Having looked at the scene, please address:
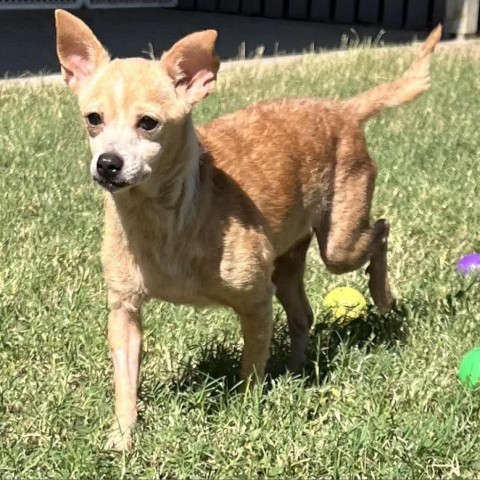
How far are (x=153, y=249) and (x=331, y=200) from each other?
123 cm

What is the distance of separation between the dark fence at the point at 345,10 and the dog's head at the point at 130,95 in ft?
41.7

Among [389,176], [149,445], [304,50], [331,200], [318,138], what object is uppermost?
[318,138]

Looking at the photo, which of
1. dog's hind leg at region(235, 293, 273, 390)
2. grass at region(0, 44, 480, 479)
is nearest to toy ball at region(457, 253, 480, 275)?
grass at region(0, 44, 480, 479)

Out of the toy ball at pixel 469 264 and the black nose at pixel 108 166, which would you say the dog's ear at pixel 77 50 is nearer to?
the black nose at pixel 108 166

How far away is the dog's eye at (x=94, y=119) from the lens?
358cm

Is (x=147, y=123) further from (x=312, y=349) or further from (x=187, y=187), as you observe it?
(x=312, y=349)

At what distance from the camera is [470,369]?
13.5ft

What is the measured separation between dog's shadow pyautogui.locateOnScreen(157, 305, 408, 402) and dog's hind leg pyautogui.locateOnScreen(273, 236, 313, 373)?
0.18 feet

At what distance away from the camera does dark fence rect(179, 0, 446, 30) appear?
52.9ft

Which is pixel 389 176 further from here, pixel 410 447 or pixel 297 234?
pixel 410 447

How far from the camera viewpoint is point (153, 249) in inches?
151

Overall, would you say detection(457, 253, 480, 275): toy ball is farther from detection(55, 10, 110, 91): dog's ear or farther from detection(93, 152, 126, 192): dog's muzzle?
detection(93, 152, 126, 192): dog's muzzle

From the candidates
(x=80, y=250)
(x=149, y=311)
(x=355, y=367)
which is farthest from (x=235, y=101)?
(x=355, y=367)

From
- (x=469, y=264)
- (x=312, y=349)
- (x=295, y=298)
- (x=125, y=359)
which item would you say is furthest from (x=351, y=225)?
(x=125, y=359)
